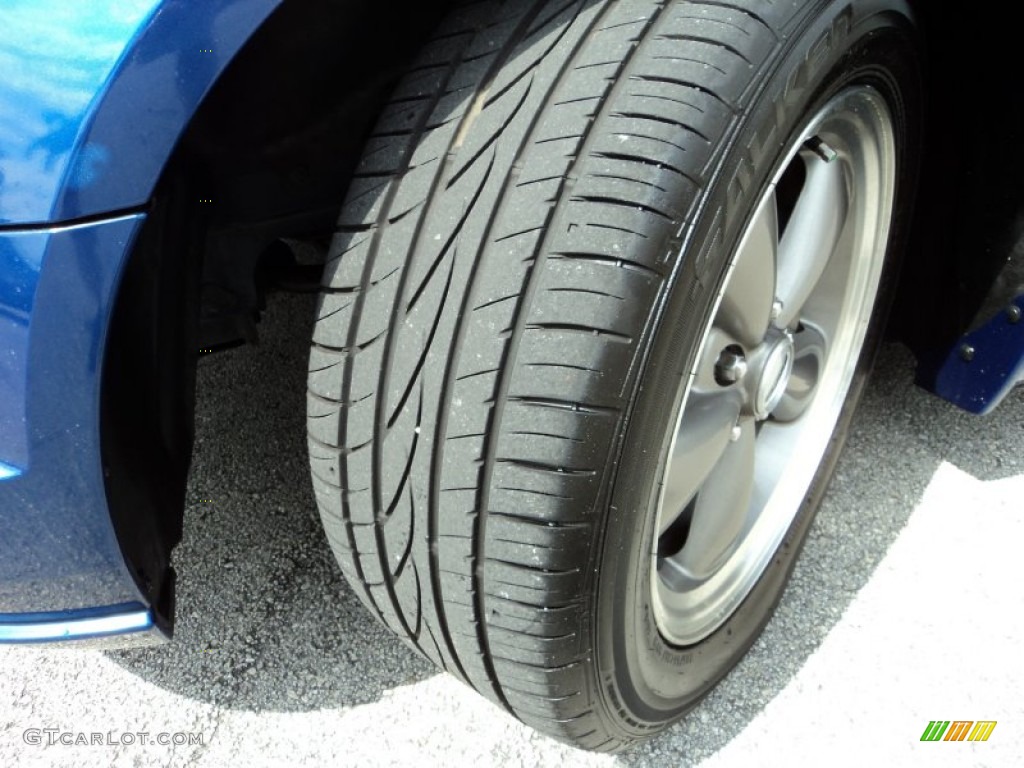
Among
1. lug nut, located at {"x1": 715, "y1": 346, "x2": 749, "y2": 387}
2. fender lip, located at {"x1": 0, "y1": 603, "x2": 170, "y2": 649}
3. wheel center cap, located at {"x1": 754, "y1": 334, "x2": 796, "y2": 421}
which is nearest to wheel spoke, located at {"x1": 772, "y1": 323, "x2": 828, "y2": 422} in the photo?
wheel center cap, located at {"x1": 754, "y1": 334, "x2": 796, "y2": 421}

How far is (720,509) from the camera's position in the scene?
5.08ft

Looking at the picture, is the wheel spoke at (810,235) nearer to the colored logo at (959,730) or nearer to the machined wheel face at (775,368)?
the machined wheel face at (775,368)

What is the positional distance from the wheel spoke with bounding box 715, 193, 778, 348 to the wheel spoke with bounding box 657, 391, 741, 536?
10cm

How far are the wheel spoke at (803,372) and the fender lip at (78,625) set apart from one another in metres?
1.10

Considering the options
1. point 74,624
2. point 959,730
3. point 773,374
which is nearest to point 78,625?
point 74,624

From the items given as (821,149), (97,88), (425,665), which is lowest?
(425,665)

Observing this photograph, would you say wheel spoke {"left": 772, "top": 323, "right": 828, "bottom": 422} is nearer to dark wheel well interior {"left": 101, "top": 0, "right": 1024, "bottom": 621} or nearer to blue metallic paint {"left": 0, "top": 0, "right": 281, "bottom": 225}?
dark wheel well interior {"left": 101, "top": 0, "right": 1024, "bottom": 621}

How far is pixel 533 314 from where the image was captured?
2.99ft

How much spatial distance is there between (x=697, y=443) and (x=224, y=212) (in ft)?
2.34

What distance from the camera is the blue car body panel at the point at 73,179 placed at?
0.74 m

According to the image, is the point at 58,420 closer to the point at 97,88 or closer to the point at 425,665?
the point at 97,88

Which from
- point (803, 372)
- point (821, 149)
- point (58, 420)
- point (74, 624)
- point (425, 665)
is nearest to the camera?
point (58, 420)

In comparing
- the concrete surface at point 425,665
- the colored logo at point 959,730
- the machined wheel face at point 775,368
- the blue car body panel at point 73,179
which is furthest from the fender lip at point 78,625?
the colored logo at point 959,730

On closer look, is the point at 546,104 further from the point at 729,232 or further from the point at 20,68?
the point at 20,68
